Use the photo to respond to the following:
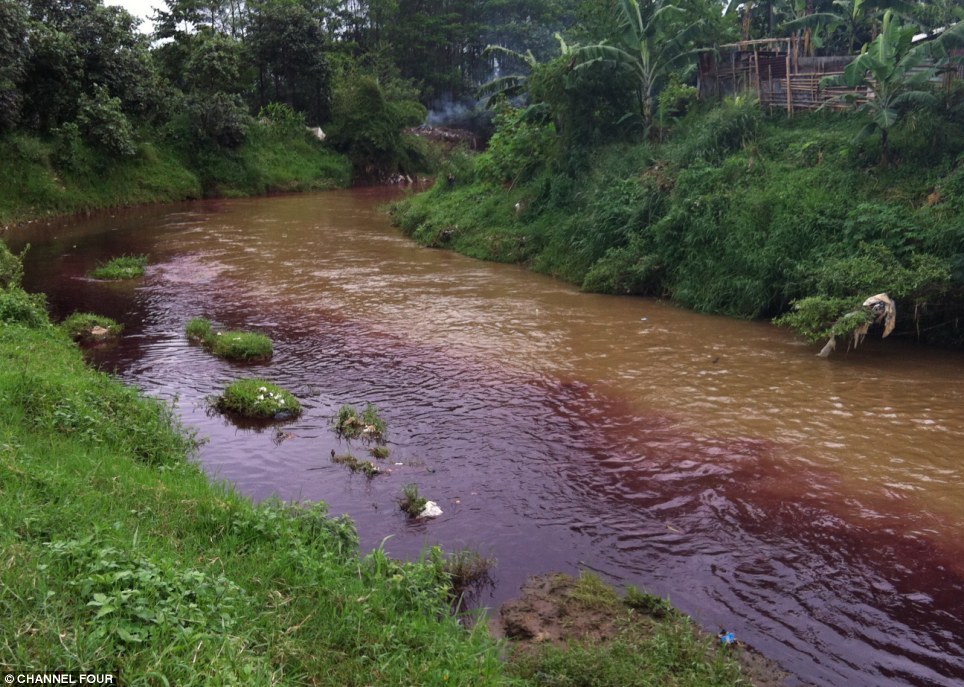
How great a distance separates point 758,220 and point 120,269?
12.9 meters

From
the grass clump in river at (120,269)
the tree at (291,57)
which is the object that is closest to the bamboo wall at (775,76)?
the grass clump in river at (120,269)

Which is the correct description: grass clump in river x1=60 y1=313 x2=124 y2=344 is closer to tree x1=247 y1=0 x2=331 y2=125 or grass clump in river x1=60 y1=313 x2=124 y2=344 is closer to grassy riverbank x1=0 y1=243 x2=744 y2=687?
grassy riverbank x1=0 y1=243 x2=744 y2=687

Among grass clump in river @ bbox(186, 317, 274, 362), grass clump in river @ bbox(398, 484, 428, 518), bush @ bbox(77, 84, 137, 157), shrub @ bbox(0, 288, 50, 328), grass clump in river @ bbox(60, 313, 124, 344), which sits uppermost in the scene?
bush @ bbox(77, 84, 137, 157)

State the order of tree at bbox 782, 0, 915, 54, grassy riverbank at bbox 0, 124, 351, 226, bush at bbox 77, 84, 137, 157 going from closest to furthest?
tree at bbox 782, 0, 915, 54 < grassy riverbank at bbox 0, 124, 351, 226 < bush at bbox 77, 84, 137, 157

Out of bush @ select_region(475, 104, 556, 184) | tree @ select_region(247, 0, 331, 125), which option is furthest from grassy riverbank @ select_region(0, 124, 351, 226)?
bush @ select_region(475, 104, 556, 184)

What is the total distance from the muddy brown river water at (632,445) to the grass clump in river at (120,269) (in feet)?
2.61

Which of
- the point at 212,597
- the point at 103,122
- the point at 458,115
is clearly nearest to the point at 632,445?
the point at 212,597

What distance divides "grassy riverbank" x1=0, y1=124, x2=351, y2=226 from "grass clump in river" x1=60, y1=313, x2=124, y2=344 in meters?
14.6

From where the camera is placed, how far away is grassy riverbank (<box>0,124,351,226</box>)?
25656 millimetres

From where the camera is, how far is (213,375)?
33.4 feet

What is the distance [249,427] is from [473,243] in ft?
38.5

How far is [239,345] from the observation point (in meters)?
10.9

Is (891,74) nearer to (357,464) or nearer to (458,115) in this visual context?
(357,464)

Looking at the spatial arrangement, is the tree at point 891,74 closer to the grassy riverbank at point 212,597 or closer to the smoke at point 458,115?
the grassy riverbank at point 212,597
